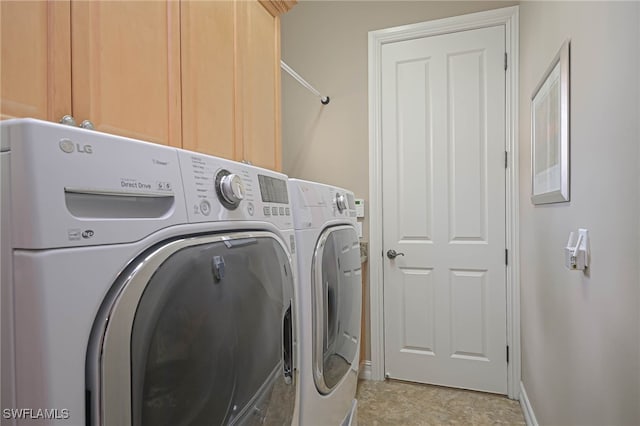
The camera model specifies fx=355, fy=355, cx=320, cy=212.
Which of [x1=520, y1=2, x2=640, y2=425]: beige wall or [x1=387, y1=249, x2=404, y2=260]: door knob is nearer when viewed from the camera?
[x1=520, y1=2, x2=640, y2=425]: beige wall

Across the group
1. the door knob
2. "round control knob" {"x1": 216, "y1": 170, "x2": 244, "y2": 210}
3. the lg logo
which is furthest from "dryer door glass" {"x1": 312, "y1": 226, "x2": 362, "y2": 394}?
the door knob

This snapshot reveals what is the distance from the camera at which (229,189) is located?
2.21 feet

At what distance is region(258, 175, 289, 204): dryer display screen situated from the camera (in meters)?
0.84

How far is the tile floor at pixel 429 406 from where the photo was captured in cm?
200

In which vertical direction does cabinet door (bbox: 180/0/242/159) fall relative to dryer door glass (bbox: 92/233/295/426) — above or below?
above

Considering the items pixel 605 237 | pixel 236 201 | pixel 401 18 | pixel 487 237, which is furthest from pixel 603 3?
pixel 401 18

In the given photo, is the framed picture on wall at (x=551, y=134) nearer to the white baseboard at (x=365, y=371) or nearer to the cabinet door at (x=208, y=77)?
the cabinet door at (x=208, y=77)

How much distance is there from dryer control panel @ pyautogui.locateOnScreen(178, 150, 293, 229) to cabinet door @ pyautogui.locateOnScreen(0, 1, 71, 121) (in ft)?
1.40

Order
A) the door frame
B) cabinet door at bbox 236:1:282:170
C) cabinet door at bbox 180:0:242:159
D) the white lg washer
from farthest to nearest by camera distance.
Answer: the door frame → cabinet door at bbox 236:1:282:170 → cabinet door at bbox 180:0:242:159 → the white lg washer

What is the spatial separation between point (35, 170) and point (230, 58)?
1204 mm

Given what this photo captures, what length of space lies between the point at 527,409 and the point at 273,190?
1989mm

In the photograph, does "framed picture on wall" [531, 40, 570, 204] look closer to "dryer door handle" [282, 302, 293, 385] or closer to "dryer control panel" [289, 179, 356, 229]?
"dryer control panel" [289, 179, 356, 229]

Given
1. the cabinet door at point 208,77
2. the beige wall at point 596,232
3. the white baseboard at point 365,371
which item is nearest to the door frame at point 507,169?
the white baseboard at point 365,371

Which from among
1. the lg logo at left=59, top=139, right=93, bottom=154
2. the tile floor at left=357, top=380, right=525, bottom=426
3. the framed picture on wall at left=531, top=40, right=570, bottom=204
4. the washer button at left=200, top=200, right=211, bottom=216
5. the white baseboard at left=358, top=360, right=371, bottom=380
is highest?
the framed picture on wall at left=531, top=40, right=570, bottom=204
